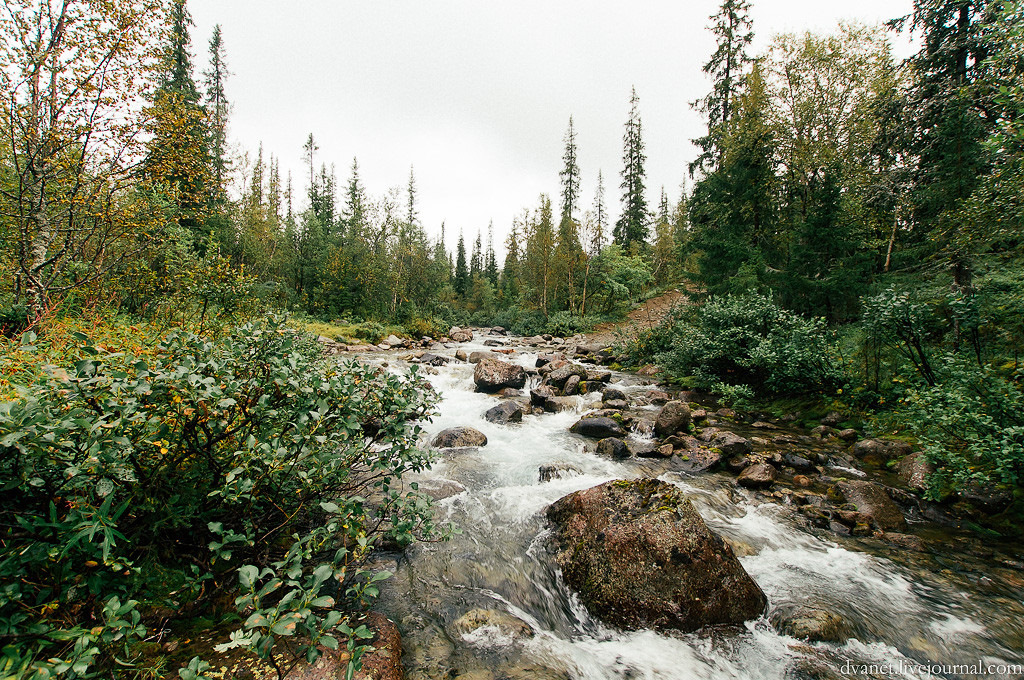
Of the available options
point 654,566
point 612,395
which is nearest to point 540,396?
point 612,395

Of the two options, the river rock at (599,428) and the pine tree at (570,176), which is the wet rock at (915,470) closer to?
the river rock at (599,428)

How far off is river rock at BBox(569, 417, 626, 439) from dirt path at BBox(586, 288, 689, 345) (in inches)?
660

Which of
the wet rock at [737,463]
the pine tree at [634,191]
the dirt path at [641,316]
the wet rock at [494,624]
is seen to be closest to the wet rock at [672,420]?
the wet rock at [737,463]

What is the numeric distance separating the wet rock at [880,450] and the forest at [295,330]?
64 centimetres

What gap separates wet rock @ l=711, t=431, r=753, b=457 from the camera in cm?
764

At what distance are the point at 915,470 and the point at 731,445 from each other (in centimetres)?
259

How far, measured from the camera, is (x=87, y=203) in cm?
605

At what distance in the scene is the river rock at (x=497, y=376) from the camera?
43.5ft

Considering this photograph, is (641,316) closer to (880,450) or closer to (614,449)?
(880,450)

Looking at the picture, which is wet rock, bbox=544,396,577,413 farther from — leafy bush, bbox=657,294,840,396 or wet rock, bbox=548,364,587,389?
leafy bush, bbox=657,294,840,396

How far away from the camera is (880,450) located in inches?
287

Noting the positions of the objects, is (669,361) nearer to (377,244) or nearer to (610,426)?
(610,426)

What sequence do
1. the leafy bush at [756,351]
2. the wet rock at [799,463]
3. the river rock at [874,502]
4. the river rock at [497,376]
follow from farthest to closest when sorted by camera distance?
the river rock at [497,376] → the leafy bush at [756,351] → the wet rock at [799,463] → the river rock at [874,502]

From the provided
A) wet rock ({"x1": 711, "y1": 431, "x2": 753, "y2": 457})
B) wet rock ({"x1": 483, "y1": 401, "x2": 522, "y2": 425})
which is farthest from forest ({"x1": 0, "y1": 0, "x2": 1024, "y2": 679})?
wet rock ({"x1": 483, "y1": 401, "x2": 522, "y2": 425})
